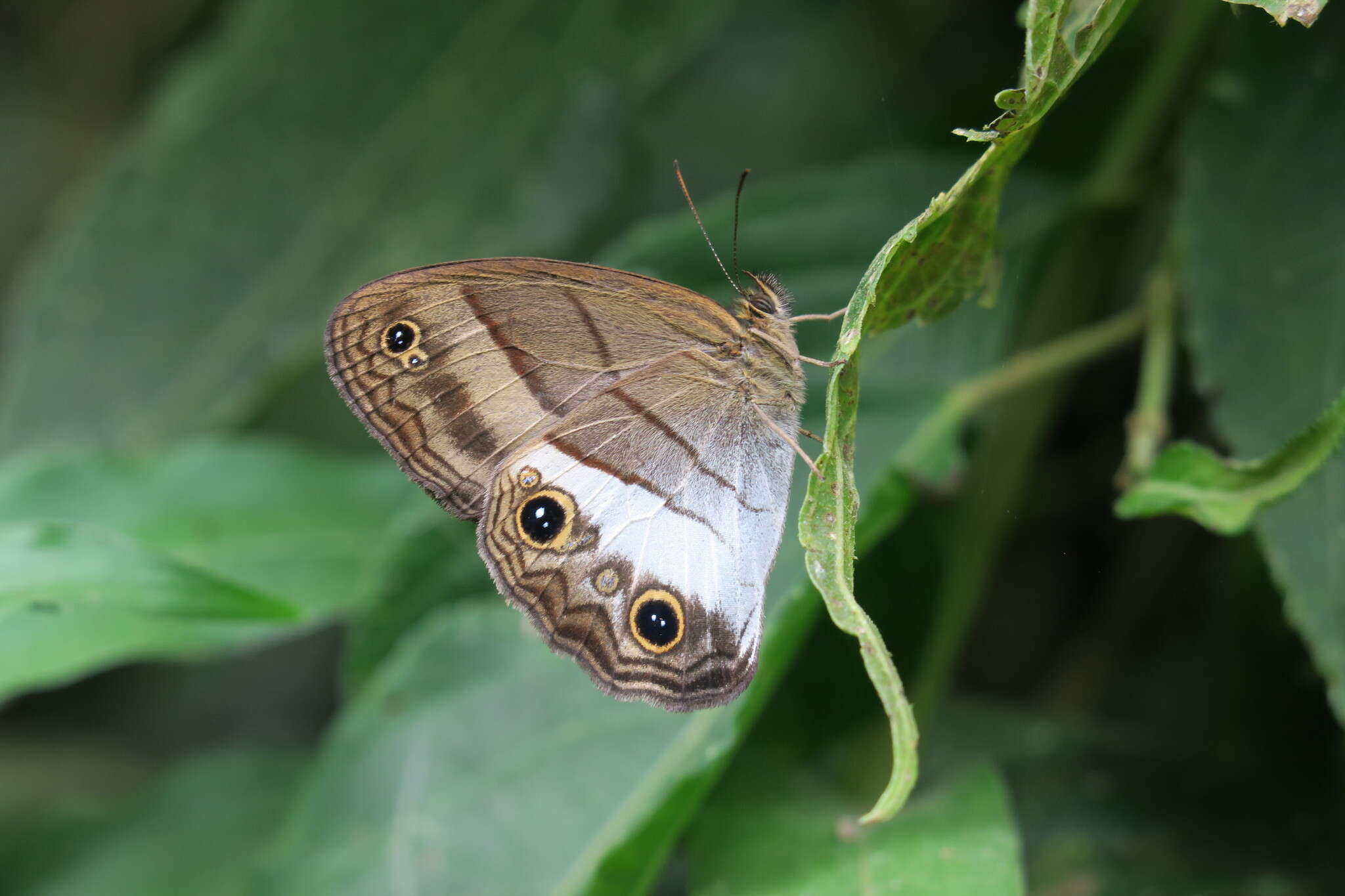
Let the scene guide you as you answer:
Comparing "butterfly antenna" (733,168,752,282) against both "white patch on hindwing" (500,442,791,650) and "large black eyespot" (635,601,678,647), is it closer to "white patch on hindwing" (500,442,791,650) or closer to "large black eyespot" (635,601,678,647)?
"white patch on hindwing" (500,442,791,650)

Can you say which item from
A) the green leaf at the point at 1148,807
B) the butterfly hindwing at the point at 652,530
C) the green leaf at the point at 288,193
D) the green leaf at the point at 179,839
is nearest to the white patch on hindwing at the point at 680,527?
the butterfly hindwing at the point at 652,530

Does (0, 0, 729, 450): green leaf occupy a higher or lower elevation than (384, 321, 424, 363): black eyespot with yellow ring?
higher

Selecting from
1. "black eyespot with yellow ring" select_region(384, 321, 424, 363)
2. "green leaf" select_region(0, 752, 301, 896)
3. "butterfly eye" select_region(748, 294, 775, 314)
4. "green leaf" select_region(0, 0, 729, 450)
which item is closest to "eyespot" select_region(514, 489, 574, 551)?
"black eyespot with yellow ring" select_region(384, 321, 424, 363)

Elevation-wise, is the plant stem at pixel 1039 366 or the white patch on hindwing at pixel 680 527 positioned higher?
the white patch on hindwing at pixel 680 527

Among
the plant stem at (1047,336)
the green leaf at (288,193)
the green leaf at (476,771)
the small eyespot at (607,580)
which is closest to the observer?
the small eyespot at (607,580)

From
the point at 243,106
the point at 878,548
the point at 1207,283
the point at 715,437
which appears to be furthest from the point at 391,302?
the point at 243,106

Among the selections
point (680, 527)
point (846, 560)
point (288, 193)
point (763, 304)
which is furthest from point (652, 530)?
point (288, 193)

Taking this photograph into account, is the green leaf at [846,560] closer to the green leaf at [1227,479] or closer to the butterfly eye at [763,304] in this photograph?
the green leaf at [1227,479]

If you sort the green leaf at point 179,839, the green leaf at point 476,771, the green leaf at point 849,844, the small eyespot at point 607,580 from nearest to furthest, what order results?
the green leaf at point 849,844 < the small eyespot at point 607,580 < the green leaf at point 476,771 < the green leaf at point 179,839
